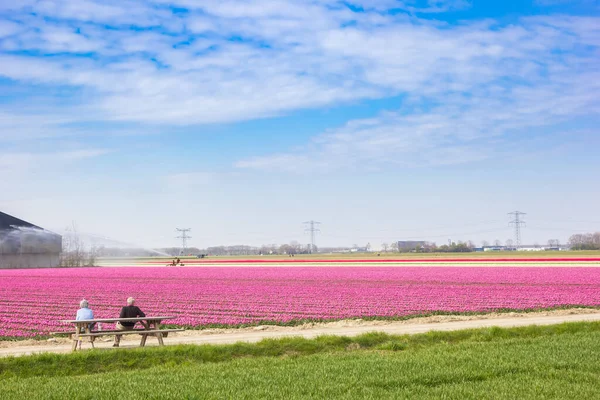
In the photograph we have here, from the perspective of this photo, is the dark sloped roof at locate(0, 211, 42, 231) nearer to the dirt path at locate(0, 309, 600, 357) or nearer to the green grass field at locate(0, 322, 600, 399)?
the dirt path at locate(0, 309, 600, 357)

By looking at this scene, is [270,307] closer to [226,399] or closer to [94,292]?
[94,292]

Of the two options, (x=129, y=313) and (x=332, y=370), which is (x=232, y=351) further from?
(x=332, y=370)

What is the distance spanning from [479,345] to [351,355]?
122 inches

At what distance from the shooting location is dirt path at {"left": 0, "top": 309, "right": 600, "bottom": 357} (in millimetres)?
19281

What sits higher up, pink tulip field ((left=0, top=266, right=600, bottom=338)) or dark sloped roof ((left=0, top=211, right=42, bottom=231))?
dark sloped roof ((left=0, top=211, right=42, bottom=231))

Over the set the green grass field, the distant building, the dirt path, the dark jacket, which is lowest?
the dirt path

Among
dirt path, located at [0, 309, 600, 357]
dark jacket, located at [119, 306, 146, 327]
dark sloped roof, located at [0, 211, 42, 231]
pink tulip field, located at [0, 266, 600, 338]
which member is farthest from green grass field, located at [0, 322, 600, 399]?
dark sloped roof, located at [0, 211, 42, 231]

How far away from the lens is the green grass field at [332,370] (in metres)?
11.3

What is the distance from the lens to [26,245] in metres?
94.3

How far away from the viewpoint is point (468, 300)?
31.0m

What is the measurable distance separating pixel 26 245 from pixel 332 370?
292 feet

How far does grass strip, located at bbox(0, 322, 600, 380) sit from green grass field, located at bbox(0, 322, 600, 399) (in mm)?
24

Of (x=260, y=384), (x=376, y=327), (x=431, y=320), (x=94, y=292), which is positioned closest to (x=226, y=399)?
(x=260, y=384)

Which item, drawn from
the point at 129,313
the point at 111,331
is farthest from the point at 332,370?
the point at 129,313
